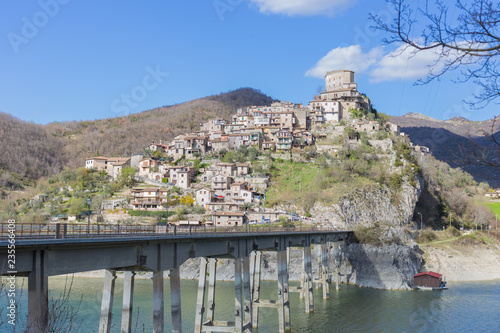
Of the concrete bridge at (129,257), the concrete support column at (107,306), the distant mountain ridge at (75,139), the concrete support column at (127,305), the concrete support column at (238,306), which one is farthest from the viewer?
the distant mountain ridge at (75,139)

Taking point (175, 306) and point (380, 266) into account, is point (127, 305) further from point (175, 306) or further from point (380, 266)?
point (380, 266)

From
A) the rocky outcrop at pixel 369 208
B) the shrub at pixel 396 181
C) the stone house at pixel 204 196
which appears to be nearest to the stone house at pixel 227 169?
the stone house at pixel 204 196

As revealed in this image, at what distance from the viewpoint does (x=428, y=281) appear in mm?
56906

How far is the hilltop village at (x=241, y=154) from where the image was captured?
83.6m

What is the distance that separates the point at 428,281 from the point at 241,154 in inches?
2200

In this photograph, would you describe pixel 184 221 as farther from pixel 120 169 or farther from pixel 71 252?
pixel 71 252

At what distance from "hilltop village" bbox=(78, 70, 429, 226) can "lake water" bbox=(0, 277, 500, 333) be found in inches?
861

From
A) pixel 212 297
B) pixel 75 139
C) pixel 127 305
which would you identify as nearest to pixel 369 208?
pixel 212 297

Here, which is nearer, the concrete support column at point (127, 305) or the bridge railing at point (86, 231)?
the bridge railing at point (86, 231)

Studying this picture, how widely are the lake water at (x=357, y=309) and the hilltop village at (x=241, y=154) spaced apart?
21.9 metres

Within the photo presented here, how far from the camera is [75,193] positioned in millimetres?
90688

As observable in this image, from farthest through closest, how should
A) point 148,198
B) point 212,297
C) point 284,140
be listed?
point 284,140
point 148,198
point 212,297

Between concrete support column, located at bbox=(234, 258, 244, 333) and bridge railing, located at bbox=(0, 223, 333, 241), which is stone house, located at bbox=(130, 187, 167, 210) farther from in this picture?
concrete support column, located at bbox=(234, 258, 244, 333)

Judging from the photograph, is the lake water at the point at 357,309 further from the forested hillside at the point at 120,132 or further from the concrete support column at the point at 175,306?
the forested hillside at the point at 120,132
